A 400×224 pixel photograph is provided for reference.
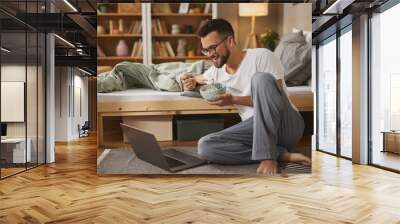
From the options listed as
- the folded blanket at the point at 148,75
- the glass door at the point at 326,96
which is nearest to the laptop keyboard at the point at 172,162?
the folded blanket at the point at 148,75

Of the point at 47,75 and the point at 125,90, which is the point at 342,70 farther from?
the point at 47,75

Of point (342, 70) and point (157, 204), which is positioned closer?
point (157, 204)

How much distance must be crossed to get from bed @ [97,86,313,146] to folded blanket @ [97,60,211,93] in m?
0.08

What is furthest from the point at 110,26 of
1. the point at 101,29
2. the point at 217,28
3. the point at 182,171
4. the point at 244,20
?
the point at 182,171

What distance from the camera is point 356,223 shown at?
349 cm

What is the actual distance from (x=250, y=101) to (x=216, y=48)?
2.53 feet

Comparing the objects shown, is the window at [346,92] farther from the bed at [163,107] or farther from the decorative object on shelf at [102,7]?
the decorative object on shelf at [102,7]

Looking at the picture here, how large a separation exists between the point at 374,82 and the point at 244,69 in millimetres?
2716

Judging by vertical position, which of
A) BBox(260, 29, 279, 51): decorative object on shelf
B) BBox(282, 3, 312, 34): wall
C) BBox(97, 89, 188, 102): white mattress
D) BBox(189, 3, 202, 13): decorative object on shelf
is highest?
BBox(189, 3, 202, 13): decorative object on shelf

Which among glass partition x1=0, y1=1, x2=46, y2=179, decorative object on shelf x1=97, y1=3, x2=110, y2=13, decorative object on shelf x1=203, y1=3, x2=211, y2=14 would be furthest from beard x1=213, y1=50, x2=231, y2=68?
glass partition x1=0, y1=1, x2=46, y2=179

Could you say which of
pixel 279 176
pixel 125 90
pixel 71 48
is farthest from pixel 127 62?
pixel 71 48

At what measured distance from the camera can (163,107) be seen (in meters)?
5.33

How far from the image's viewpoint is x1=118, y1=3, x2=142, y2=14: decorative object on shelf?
17.7 feet

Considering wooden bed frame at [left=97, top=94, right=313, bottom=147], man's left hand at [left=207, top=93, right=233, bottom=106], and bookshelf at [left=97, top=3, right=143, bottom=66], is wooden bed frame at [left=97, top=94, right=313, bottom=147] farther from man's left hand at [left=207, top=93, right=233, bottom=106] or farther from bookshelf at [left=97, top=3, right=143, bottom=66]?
bookshelf at [left=97, top=3, right=143, bottom=66]
